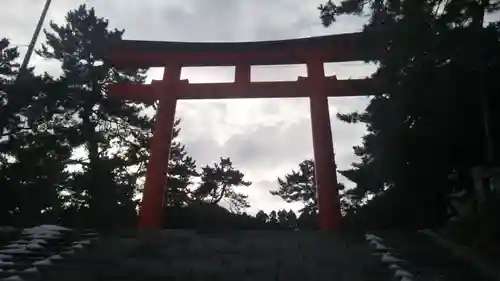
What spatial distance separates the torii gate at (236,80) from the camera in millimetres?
10188

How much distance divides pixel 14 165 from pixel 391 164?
701cm

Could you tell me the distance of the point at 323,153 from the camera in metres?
9.98

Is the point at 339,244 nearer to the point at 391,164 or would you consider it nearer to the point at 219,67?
the point at 391,164

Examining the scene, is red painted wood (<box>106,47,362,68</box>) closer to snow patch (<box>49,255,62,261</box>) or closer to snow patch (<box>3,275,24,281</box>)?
snow patch (<box>49,255,62,261</box>)

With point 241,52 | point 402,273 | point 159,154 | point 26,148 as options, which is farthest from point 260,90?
point 402,273

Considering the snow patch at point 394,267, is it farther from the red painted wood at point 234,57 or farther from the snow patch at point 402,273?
the red painted wood at point 234,57

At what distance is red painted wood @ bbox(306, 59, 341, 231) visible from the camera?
9477 millimetres

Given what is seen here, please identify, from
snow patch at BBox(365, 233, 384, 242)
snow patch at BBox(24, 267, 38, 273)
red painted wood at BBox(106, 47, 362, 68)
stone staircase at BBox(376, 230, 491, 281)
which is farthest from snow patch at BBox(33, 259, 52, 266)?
red painted wood at BBox(106, 47, 362, 68)

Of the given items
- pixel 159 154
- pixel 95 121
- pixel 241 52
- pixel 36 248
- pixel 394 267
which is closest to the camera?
pixel 394 267

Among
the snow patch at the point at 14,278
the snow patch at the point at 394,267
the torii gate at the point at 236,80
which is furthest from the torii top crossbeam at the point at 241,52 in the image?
the snow patch at the point at 14,278

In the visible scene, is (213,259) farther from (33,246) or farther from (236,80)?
(236,80)

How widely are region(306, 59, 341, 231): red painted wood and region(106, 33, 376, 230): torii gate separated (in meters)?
0.02

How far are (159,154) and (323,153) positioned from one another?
3.35 meters

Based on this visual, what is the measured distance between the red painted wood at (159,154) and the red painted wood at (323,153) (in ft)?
9.86
